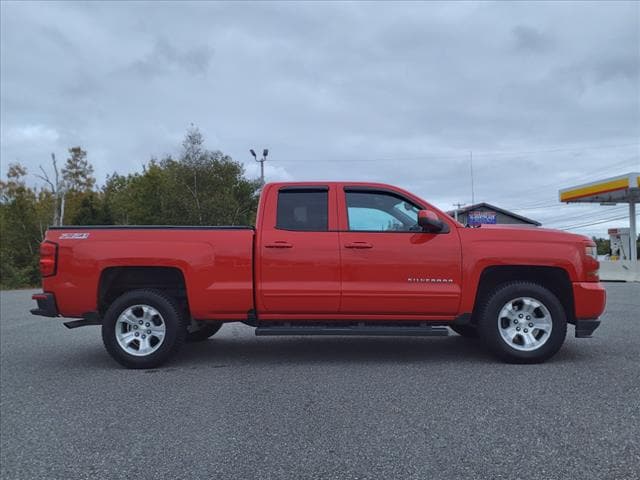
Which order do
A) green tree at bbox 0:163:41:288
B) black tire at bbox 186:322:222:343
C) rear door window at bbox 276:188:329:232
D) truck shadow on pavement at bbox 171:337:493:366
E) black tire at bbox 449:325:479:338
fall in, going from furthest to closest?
green tree at bbox 0:163:41:288, black tire at bbox 186:322:222:343, black tire at bbox 449:325:479:338, truck shadow on pavement at bbox 171:337:493:366, rear door window at bbox 276:188:329:232

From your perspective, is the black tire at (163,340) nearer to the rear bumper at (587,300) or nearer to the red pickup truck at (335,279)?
the red pickup truck at (335,279)

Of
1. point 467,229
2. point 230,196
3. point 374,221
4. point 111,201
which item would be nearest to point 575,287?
point 467,229

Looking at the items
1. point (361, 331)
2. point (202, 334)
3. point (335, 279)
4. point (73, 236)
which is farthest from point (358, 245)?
point (73, 236)

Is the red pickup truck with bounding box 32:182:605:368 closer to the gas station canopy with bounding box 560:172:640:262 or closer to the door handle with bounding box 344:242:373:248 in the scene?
the door handle with bounding box 344:242:373:248

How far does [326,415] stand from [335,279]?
178 centimetres

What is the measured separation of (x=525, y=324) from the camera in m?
5.42

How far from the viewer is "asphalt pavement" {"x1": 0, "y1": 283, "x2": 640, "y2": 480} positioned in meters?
3.07

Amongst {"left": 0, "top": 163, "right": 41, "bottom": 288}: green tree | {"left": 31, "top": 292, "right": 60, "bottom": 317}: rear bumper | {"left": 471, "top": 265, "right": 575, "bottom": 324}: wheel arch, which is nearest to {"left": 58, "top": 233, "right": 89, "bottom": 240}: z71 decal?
{"left": 31, "top": 292, "right": 60, "bottom": 317}: rear bumper

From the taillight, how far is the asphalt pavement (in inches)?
42.7

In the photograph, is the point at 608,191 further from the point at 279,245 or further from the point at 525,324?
the point at 279,245

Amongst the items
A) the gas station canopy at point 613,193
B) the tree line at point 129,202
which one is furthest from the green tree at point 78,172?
the gas station canopy at point 613,193

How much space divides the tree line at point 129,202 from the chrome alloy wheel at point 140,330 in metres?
25.3

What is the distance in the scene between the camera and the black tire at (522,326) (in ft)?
17.4

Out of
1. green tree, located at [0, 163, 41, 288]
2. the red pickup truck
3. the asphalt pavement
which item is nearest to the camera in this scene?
the asphalt pavement
